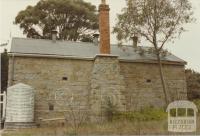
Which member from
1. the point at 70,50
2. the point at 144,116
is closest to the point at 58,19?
the point at 70,50

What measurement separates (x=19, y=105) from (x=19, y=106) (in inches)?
2.4

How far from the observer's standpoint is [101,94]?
2519cm

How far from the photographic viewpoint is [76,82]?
87.6ft

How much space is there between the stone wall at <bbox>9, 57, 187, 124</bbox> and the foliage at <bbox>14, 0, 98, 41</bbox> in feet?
52.3

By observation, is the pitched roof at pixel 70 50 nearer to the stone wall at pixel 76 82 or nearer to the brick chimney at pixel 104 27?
the stone wall at pixel 76 82

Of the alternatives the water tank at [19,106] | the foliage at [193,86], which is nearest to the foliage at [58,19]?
the foliage at [193,86]

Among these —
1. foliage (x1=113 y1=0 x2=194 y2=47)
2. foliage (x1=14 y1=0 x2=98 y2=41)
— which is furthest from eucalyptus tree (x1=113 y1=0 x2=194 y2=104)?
foliage (x1=14 y1=0 x2=98 y2=41)

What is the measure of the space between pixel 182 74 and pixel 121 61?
5284 millimetres

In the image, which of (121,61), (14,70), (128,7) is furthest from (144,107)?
(14,70)

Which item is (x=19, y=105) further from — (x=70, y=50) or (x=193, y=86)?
(x=193, y=86)

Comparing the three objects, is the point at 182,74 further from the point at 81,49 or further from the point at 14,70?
the point at 14,70

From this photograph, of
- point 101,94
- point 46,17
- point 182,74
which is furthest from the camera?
point 46,17

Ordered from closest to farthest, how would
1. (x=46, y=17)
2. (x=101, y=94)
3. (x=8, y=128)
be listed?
(x=8, y=128), (x=101, y=94), (x=46, y=17)

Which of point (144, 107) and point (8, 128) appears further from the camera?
point (144, 107)
